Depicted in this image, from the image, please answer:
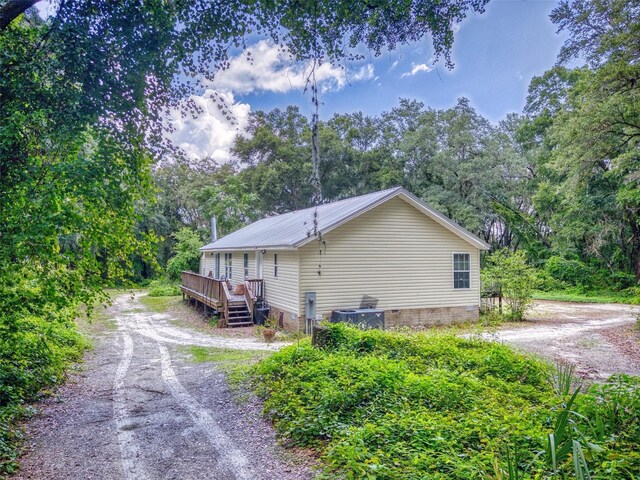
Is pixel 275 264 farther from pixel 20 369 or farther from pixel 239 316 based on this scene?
pixel 20 369

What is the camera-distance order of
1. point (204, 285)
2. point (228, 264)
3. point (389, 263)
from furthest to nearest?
point (228, 264), point (204, 285), point (389, 263)

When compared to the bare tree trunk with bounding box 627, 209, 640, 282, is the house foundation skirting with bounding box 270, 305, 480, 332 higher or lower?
lower

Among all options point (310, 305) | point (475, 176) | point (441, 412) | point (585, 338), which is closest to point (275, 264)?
point (310, 305)

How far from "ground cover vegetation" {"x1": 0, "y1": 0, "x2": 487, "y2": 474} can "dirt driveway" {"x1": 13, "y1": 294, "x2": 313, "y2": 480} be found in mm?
549

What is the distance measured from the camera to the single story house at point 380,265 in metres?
12.9

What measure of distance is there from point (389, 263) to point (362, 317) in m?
2.31

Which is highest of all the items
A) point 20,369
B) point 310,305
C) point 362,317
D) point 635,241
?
point 635,241

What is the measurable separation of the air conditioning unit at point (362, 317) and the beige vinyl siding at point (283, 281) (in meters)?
1.29

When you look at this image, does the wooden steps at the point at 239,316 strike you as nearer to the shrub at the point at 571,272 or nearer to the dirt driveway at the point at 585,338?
the dirt driveway at the point at 585,338

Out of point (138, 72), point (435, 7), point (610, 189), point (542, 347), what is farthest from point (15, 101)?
point (610, 189)

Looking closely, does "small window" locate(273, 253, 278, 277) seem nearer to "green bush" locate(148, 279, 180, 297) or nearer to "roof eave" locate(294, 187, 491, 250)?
"roof eave" locate(294, 187, 491, 250)

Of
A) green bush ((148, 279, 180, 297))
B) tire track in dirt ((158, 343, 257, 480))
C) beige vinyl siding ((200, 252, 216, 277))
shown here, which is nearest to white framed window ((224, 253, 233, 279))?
beige vinyl siding ((200, 252, 216, 277))

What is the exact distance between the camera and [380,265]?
13.9m

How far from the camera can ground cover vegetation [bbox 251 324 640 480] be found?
10.3 feet
